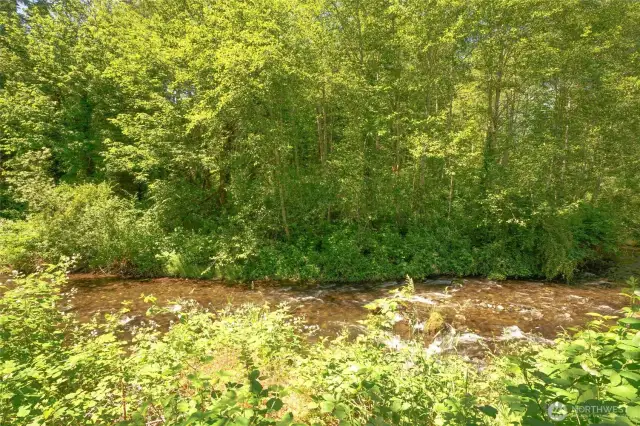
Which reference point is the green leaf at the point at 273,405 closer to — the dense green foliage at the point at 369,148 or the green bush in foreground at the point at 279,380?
the green bush in foreground at the point at 279,380

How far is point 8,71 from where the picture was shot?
56.2ft

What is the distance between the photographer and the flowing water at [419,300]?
8555 mm

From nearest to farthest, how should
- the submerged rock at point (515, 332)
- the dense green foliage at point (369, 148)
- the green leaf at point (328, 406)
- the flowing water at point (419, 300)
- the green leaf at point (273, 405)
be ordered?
the green leaf at point (273, 405)
the green leaf at point (328, 406)
the submerged rock at point (515, 332)
the flowing water at point (419, 300)
the dense green foliage at point (369, 148)

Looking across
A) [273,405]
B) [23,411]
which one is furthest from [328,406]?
[23,411]

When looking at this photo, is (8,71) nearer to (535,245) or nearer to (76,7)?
(76,7)

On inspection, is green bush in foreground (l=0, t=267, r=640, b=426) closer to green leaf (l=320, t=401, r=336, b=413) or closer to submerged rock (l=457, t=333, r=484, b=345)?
green leaf (l=320, t=401, r=336, b=413)

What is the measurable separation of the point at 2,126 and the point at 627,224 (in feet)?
102

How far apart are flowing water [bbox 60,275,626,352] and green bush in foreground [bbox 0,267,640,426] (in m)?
3.98

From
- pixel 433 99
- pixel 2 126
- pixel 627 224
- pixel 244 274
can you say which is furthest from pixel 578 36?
pixel 2 126

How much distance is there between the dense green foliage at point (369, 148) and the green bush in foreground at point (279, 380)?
7974mm

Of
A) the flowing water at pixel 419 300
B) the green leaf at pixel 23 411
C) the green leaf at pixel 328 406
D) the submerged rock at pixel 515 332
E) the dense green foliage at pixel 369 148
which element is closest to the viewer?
the green leaf at pixel 328 406

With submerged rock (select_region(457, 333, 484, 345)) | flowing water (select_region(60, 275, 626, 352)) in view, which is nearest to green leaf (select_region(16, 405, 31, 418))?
flowing water (select_region(60, 275, 626, 352))

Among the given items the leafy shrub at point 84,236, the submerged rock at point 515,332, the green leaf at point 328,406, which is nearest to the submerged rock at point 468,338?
the submerged rock at point 515,332

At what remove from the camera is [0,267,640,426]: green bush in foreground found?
2066 millimetres
